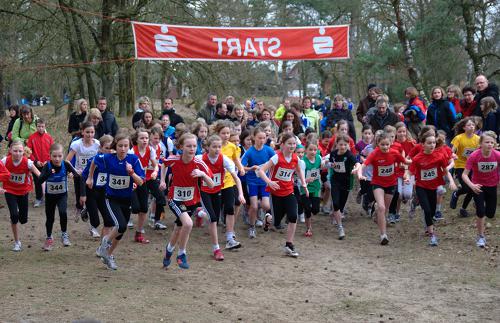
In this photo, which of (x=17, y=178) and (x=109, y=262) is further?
(x=17, y=178)

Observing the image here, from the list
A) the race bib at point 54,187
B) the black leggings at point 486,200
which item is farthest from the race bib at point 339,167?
the race bib at point 54,187

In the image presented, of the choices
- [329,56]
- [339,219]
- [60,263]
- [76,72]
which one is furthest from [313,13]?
[60,263]

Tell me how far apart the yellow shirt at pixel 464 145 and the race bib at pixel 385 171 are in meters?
1.89

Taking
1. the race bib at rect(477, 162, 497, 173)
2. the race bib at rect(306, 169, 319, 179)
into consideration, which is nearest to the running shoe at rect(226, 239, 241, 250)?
the race bib at rect(306, 169, 319, 179)

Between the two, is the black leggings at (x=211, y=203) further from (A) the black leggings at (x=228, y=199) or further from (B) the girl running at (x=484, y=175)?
(B) the girl running at (x=484, y=175)

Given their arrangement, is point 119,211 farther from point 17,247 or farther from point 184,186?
point 17,247

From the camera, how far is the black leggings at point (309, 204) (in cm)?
1064

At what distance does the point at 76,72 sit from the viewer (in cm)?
2730

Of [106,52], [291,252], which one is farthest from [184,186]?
[106,52]

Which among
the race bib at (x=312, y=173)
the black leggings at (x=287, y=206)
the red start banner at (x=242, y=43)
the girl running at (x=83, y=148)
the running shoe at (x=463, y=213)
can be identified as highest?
the red start banner at (x=242, y=43)

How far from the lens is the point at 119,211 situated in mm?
8086

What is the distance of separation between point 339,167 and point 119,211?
4.22 meters

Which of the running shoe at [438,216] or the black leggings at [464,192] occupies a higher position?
the black leggings at [464,192]

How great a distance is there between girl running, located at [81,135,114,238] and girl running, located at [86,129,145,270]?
0.64 ft
